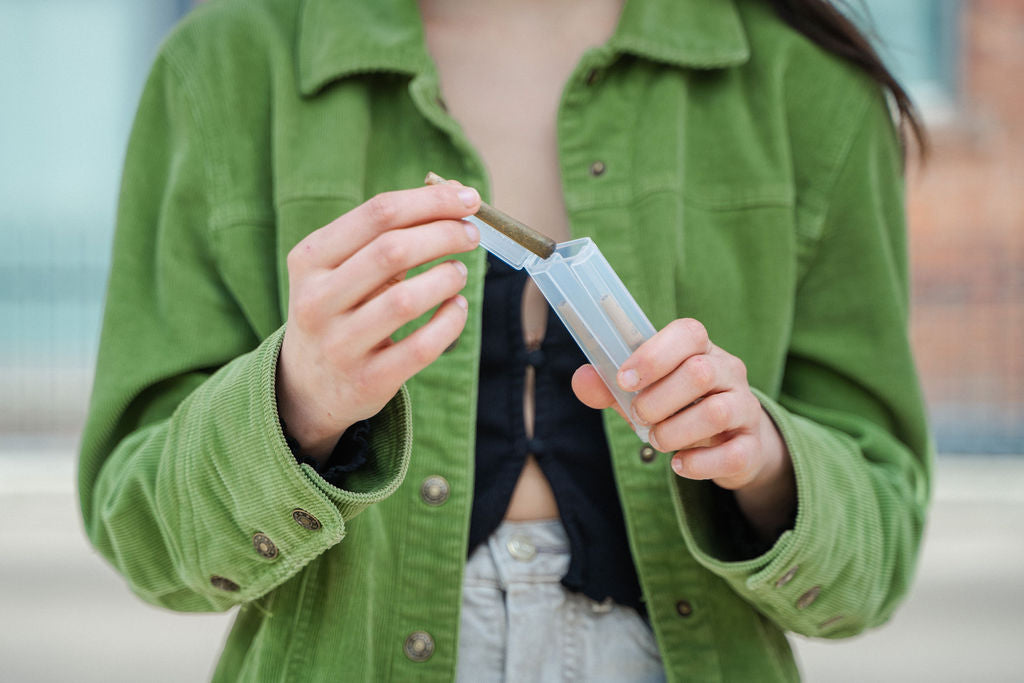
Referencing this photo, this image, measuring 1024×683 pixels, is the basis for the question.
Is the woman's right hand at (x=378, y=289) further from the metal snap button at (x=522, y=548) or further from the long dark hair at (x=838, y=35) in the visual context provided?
the long dark hair at (x=838, y=35)

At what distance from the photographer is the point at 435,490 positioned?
0.80m

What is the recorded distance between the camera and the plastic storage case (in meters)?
0.64

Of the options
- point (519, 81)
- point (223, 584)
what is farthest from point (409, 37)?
point (223, 584)

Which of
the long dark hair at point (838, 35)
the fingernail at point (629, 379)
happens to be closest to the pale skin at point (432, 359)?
the fingernail at point (629, 379)

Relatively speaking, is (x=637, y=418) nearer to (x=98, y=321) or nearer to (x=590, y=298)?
(x=590, y=298)

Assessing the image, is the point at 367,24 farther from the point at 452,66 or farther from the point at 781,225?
the point at 781,225

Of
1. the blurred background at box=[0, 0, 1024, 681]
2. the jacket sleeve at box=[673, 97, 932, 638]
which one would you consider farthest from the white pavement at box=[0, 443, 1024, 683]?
the jacket sleeve at box=[673, 97, 932, 638]

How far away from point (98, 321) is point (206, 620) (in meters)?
2.54

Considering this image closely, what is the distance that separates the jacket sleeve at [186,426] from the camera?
0.67 meters

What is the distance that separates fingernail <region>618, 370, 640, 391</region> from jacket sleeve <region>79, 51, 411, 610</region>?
149 mm

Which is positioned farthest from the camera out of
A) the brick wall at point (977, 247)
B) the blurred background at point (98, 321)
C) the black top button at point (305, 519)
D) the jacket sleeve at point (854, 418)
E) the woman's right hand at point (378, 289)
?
the brick wall at point (977, 247)

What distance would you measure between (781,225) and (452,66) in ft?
1.12

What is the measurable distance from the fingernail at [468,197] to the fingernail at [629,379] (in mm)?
142

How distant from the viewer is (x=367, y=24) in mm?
900
